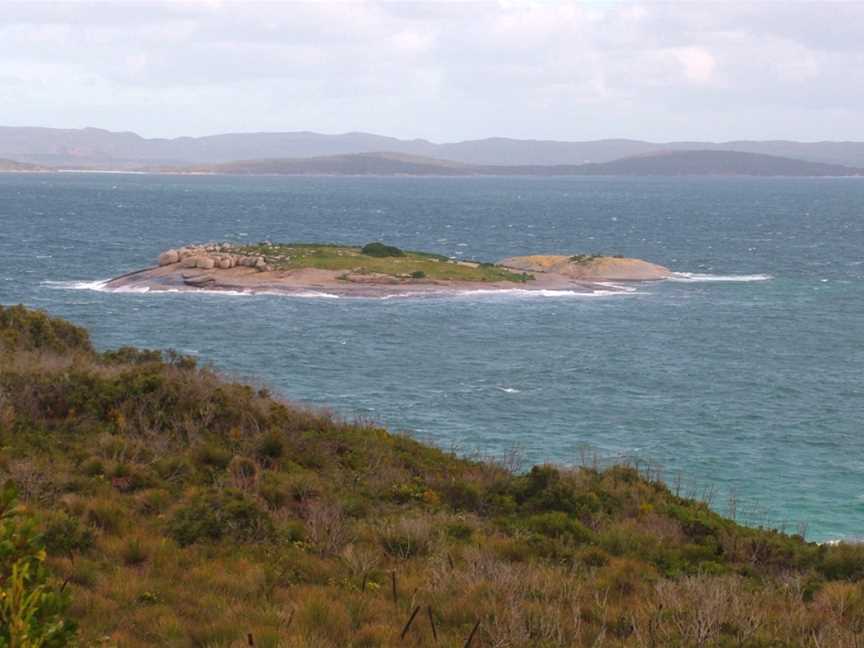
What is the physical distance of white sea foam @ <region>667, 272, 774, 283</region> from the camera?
77188mm

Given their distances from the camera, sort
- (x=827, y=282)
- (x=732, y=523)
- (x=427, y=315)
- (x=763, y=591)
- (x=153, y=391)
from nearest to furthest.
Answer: (x=763, y=591) < (x=732, y=523) < (x=153, y=391) < (x=427, y=315) < (x=827, y=282)

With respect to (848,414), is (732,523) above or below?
above

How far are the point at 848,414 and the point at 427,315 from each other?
2601cm

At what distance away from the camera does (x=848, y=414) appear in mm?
37188

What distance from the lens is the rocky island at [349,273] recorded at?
66.7 metres

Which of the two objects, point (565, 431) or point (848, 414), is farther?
point (848, 414)

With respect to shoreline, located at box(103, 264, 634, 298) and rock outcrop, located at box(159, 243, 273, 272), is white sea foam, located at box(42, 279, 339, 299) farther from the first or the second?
rock outcrop, located at box(159, 243, 273, 272)

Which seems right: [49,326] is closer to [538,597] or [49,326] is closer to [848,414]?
[538,597]

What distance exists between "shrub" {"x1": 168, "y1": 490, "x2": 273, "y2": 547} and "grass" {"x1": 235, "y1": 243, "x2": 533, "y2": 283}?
5486 centimetres

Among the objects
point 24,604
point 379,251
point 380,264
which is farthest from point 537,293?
point 24,604

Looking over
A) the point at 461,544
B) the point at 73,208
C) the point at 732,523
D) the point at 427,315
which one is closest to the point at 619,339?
the point at 427,315

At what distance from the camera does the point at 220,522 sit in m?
13.8

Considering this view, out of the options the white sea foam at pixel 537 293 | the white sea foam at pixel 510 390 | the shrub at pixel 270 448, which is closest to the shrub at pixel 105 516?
the shrub at pixel 270 448

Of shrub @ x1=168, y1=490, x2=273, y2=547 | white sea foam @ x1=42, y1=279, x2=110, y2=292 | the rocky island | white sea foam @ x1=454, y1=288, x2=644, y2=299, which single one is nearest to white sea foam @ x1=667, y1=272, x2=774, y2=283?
the rocky island
